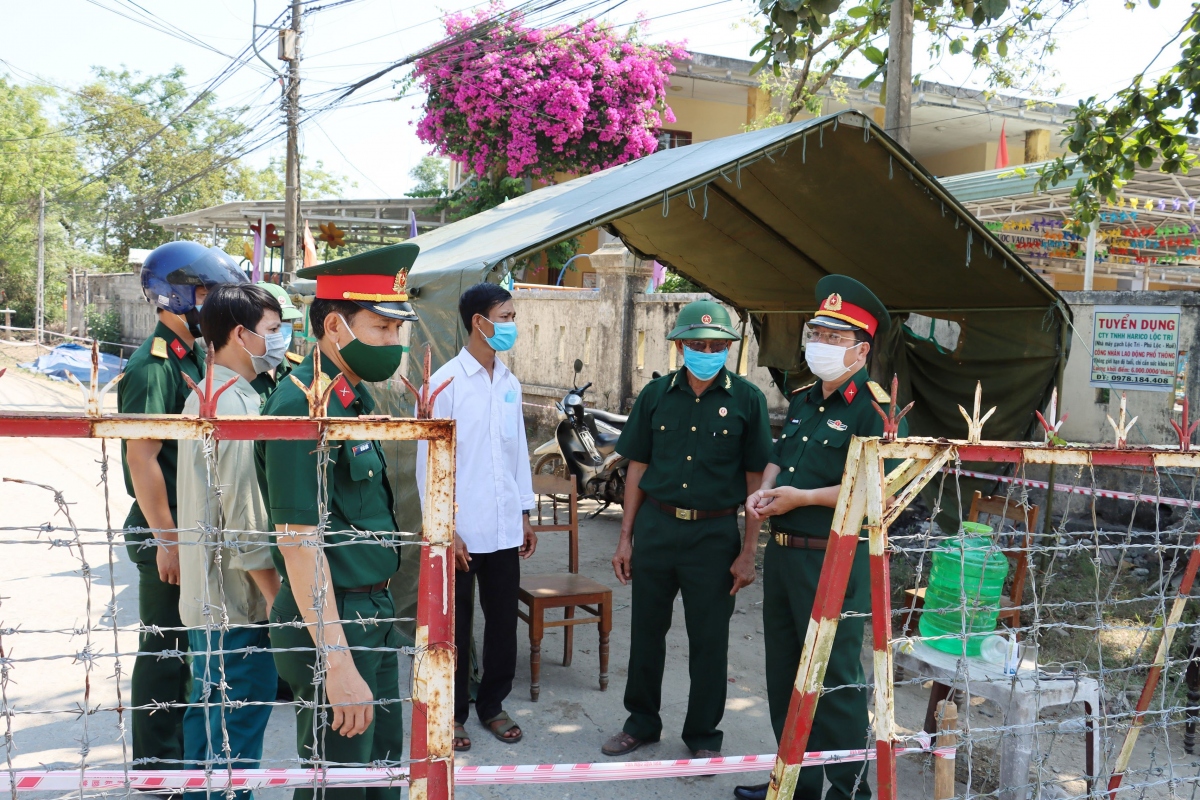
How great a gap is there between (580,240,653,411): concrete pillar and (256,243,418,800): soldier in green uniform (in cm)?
807

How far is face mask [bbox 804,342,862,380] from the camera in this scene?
9.93 feet

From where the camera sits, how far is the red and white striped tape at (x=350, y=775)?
1812 millimetres

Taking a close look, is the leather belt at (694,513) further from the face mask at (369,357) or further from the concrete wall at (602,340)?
the concrete wall at (602,340)

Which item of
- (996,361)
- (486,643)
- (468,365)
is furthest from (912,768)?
(996,361)

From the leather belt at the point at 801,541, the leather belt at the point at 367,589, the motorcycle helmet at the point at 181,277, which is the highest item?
the motorcycle helmet at the point at 181,277

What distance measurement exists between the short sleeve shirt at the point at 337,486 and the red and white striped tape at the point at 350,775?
0.42m

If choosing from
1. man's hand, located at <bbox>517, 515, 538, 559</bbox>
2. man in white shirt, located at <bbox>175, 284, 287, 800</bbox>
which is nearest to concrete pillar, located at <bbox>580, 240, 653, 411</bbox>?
man's hand, located at <bbox>517, 515, 538, 559</bbox>

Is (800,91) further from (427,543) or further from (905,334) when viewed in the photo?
(427,543)

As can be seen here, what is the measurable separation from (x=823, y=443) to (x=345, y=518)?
1.68 m

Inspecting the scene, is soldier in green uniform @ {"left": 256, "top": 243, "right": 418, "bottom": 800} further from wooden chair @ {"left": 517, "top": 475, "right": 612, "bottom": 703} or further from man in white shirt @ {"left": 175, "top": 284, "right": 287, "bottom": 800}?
wooden chair @ {"left": 517, "top": 475, "right": 612, "bottom": 703}

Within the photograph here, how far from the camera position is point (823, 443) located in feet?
9.96

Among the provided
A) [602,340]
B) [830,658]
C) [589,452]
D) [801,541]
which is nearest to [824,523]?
[801,541]

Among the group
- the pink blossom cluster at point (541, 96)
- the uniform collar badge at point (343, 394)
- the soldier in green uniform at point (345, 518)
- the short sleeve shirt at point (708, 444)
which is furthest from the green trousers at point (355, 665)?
the pink blossom cluster at point (541, 96)

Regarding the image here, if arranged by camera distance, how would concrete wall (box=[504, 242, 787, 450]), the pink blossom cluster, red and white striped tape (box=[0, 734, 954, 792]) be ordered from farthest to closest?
the pink blossom cluster, concrete wall (box=[504, 242, 787, 450]), red and white striped tape (box=[0, 734, 954, 792])
